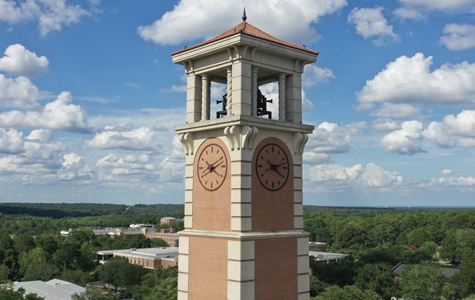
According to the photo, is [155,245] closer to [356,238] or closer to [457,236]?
[356,238]

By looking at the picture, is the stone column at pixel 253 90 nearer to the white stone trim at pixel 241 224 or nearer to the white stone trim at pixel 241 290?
the white stone trim at pixel 241 224

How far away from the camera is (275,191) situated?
73.6ft

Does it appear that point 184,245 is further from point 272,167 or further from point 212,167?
point 272,167

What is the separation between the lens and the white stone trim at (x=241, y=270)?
66.9ft

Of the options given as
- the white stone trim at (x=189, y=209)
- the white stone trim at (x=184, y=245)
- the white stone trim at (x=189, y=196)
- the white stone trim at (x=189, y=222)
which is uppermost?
the white stone trim at (x=189, y=196)

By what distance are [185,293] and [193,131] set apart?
27.1 feet

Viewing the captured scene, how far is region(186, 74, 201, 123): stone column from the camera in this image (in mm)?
24219

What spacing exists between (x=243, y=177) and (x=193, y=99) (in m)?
5.71

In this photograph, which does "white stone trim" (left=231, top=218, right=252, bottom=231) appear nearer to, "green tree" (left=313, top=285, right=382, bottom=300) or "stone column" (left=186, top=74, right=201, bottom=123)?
"stone column" (left=186, top=74, right=201, bottom=123)

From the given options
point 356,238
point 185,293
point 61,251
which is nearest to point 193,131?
point 185,293

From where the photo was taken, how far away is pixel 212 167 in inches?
891

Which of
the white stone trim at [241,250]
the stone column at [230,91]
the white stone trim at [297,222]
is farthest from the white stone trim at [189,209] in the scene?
the white stone trim at [297,222]

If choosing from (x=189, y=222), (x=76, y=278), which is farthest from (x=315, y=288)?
(x=189, y=222)

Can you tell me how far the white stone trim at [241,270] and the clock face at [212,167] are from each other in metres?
3.85
